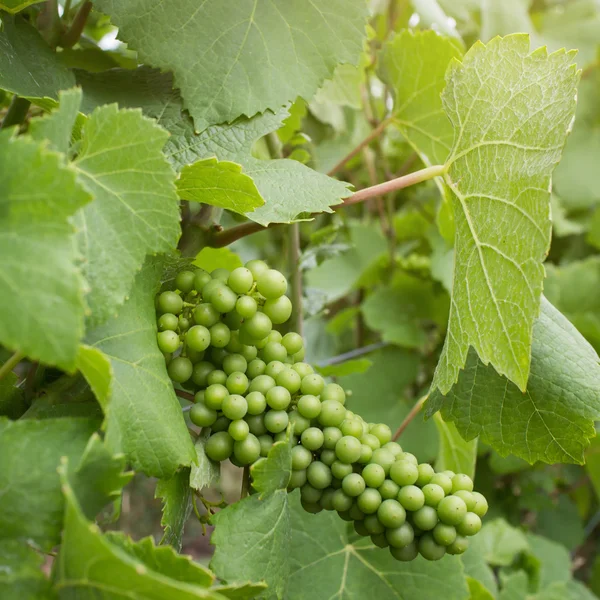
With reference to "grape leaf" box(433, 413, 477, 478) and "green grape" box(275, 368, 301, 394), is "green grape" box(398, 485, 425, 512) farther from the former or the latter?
"grape leaf" box(433, 413, 477, 478)

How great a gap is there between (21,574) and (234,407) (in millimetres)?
207

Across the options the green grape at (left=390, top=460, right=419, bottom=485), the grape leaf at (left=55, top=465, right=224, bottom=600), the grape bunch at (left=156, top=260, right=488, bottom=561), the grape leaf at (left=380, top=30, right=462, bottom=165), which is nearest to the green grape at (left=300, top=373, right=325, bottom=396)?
the grape bunch at (left=156, top=260, right=488, bottom=561)

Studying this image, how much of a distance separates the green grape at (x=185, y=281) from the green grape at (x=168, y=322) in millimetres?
36

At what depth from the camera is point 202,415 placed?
56 centimetres

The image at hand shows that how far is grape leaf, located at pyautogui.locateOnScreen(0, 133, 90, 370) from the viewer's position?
1.16 feet

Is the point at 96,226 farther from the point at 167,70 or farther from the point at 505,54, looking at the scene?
the point at 505,54

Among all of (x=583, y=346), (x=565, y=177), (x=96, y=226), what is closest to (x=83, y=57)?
(x=96, y=226)

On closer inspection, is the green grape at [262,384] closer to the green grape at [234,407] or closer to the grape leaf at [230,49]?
the green grape at [234,407]

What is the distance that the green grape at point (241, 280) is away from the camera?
1.83 ft

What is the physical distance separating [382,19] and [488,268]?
3.53 ft

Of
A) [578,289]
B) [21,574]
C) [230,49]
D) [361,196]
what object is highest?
[230,49]

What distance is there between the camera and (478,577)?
108 centimetres

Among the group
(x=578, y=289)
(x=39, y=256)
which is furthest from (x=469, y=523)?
(x=578, y=289)

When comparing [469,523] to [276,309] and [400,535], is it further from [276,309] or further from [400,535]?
[276,309]
